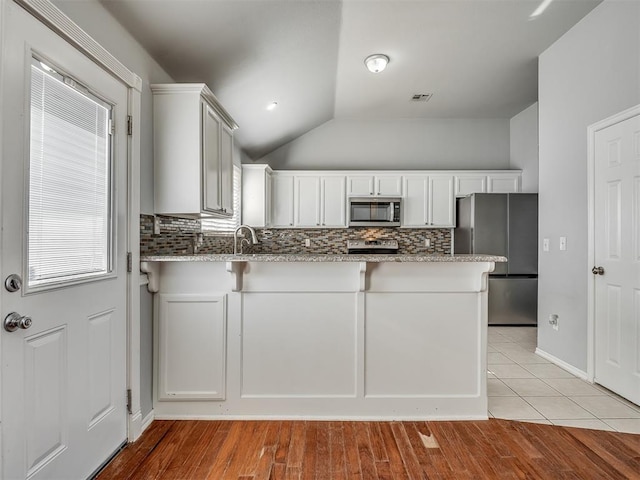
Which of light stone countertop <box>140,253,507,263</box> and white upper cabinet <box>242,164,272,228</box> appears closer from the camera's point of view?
light stone countertop <box>140,253,507,263</box>

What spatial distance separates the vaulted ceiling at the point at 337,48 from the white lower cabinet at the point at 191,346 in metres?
1.61

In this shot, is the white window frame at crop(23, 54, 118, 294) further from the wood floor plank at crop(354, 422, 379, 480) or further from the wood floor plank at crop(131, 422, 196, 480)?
the wood floor plank at crop(354, 422, 379, 480)

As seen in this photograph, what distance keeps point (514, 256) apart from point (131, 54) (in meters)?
4.53

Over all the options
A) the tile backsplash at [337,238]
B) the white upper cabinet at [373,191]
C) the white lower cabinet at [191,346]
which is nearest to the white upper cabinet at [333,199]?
the white upper cabinet at [373,191]

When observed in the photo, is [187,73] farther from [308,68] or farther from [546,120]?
[546,120]

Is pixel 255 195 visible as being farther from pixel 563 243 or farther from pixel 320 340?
pixel 563 243

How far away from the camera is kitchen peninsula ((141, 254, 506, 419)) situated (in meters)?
2.16

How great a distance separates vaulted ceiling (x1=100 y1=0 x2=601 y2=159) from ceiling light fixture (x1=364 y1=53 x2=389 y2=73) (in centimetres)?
6

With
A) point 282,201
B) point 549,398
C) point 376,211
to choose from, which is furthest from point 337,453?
point 282,201

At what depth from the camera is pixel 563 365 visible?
3.06 metres

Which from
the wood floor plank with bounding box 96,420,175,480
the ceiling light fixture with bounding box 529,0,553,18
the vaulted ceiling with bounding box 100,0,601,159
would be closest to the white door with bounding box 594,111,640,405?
the ceiling light fixture with bounding box 529,0,553,18

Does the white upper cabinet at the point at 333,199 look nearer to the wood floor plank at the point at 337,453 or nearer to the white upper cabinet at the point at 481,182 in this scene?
the white upper cabinet at the point at 481,182

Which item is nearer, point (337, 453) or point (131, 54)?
point (337, 453)

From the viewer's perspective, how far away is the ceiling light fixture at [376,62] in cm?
331
